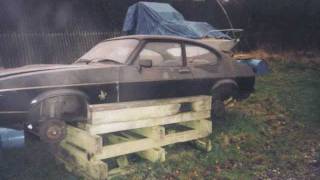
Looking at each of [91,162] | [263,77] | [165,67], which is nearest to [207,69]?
[165,67]

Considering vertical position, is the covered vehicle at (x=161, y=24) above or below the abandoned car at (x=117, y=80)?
above

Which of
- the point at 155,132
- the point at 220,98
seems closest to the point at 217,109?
the point at 220,98

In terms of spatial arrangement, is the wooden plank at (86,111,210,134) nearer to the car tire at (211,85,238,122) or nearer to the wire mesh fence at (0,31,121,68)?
the car tire at (211,85,238,122)

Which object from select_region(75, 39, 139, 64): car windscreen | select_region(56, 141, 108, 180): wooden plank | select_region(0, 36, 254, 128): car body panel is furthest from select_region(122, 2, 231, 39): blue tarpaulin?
select_region(56, 141, 108, 180): wooden plank

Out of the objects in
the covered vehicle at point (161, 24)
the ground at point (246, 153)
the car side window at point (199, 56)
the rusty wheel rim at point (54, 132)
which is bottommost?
the ground at point (246, 153)

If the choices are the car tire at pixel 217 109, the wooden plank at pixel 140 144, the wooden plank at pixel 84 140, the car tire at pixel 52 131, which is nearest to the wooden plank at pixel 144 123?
the wooden plank at pixel 84 140

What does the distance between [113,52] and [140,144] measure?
5.46 feet

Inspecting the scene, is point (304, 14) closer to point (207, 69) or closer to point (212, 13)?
point (212, 13)

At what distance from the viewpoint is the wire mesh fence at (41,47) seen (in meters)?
12.1

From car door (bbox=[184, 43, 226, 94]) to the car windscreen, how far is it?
1.02 meters

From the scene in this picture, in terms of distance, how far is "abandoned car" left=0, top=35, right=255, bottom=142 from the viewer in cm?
505

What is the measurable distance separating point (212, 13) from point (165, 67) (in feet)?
44.0

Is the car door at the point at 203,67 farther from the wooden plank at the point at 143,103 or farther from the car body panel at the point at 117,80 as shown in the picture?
the wooden plank at the point at 143,103

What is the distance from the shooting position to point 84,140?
16.8 ft
